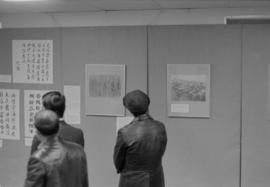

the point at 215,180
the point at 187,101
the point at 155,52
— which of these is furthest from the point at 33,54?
the point at 215,180

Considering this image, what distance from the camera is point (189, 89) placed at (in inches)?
174

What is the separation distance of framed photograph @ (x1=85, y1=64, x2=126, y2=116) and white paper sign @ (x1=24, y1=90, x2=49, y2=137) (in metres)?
0.56

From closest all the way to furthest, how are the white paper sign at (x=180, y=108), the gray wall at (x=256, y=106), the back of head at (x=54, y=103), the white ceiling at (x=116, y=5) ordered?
the back of head at (x=54, y=103) → the gray wall at (x=256, y=106) → the white paper sign at (x=180, y=108) → the white ceiling at (x=116, y=5)

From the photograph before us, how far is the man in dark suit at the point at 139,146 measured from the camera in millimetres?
3303

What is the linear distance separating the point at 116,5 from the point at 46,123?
2.89 meters

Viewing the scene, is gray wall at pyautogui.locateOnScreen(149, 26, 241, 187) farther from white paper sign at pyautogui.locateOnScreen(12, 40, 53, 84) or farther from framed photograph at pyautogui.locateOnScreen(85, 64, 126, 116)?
white paper sign at pyautogui.locateOnScreen(12, 40, 53, 84)

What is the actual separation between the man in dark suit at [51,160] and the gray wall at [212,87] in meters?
2.06

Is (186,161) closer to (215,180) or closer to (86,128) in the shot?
(215,180)

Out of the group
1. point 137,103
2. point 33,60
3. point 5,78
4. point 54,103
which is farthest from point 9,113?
point 137,103

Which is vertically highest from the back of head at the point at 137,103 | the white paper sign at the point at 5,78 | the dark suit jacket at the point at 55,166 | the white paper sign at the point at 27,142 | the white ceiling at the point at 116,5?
the white ceiling at the point at 116,5

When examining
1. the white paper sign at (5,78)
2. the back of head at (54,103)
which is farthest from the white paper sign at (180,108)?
the white paper sign at (5,78)

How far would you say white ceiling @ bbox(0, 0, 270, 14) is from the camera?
470cm

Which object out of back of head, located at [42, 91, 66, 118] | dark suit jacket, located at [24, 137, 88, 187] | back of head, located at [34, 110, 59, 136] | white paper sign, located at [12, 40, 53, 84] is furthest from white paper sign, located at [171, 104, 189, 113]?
back of head, located at [34, 110, 59, 136]

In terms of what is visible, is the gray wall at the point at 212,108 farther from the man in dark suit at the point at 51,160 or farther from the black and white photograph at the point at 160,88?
the man in dark suit at the point at 51,160
